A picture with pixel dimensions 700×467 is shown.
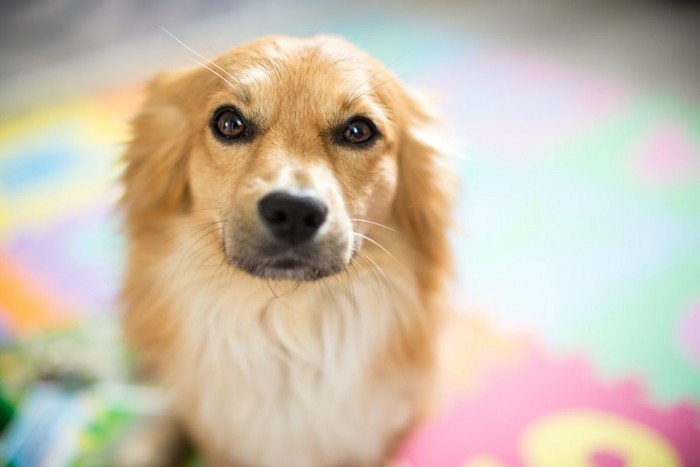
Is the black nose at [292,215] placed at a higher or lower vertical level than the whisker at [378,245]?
higher

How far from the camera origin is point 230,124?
1498mm

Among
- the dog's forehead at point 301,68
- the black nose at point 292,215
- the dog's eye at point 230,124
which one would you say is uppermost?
the dog's forehead at point 301,68

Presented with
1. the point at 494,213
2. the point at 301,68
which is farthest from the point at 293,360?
the point at 494,213

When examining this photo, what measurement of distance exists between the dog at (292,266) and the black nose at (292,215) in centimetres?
8

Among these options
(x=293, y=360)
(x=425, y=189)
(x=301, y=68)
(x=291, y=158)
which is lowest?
(x=293, y=360)

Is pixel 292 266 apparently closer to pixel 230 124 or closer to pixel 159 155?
pixel 230 124

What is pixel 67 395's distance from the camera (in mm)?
2012

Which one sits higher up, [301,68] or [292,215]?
[301,68]

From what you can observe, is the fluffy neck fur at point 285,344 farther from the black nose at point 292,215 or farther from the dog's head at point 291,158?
the black nose at point 292,215

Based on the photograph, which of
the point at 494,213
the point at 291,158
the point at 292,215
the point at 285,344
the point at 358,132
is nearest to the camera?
the point at 292,215

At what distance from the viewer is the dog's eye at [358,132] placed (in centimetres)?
151

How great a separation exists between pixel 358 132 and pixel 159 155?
23.1 inches

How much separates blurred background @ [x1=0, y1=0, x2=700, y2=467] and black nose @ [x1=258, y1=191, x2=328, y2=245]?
63 centimetres

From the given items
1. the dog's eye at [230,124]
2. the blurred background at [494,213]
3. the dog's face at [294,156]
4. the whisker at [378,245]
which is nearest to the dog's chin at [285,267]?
the dog's face at [294,156]
